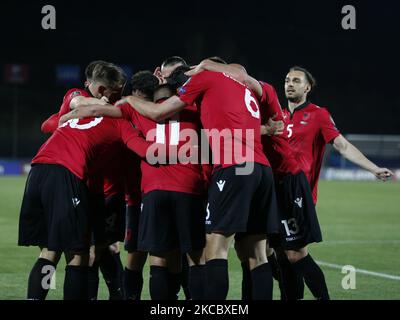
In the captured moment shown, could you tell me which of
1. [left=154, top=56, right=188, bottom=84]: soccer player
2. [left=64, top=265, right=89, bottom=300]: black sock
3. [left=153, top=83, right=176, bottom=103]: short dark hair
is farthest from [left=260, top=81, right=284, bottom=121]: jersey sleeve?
[left=64, top=265, right=89, bottom=300]: black sock

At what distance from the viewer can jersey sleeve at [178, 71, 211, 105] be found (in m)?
5.36

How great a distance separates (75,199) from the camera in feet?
18.2

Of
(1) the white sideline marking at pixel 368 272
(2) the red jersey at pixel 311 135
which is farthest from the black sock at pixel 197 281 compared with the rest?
(1) the white sideline marking at pixel 368 272

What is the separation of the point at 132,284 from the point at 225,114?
72.4 inches

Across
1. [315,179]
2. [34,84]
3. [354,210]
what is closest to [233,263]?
[315,179]

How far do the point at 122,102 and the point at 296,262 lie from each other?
1996mm

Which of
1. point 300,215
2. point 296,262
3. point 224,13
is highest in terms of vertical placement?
point 224,13

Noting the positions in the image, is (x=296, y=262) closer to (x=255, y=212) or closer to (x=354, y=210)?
(x=255, y=212)

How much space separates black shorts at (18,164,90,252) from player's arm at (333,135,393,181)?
92.2 inches

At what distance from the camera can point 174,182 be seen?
218 inches

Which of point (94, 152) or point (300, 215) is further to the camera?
point (300, 215)

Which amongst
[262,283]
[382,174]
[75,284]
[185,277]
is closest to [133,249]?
[185,277]

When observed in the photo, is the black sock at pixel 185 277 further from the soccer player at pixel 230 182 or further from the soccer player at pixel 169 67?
the soccer player at pixel 169 67

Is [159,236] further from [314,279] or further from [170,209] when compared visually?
[314,279]
